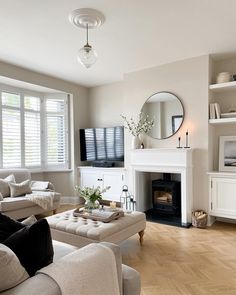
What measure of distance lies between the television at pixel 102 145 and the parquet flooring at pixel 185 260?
1891mm

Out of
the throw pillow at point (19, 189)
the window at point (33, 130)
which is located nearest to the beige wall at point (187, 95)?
the window at point (33, 130)

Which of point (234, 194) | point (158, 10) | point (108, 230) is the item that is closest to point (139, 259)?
point (108, 230)

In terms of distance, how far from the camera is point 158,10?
2584 mm

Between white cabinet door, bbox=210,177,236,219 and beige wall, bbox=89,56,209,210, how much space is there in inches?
5.2

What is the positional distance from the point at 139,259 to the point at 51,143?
11.8ft

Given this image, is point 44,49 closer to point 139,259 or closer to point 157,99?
point 157,99

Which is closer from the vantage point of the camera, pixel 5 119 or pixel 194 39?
pixel 194 39

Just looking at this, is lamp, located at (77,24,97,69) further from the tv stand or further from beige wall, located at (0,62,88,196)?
the tv stand

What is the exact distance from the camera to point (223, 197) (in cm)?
373

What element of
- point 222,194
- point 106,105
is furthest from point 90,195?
point 106,105

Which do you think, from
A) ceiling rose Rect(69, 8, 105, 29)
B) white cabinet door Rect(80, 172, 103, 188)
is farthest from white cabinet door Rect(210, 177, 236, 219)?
ceiling rose Rect(69, 8, 105, 29)

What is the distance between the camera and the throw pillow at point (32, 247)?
46.2 inches

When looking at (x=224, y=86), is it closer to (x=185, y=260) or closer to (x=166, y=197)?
(x=166, y=197)

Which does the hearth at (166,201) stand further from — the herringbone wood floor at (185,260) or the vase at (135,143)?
the vase at (135,143)
